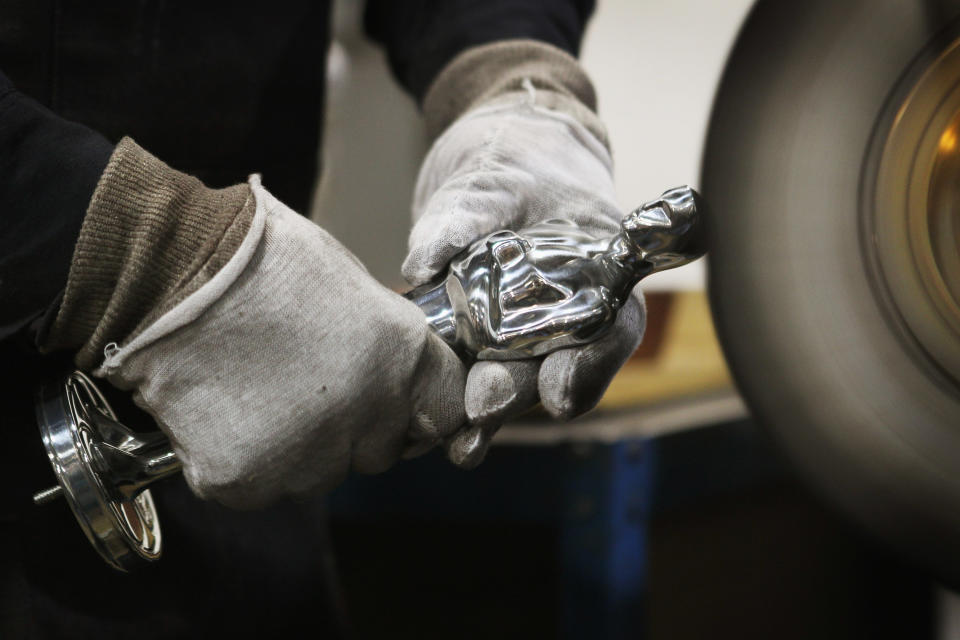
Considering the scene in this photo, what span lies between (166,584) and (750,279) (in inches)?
16.8

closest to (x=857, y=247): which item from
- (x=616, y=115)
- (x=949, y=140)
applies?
(x=949, y=140)

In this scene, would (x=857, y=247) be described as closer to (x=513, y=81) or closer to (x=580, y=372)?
(x=580, y=372)

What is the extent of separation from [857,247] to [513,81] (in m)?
0.28

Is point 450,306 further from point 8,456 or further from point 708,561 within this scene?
point 708,561

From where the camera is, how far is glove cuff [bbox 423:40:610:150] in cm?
59

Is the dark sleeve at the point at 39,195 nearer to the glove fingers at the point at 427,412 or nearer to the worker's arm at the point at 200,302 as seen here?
the worker's arm at the point at 200,302

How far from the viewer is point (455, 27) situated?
26.4 inches

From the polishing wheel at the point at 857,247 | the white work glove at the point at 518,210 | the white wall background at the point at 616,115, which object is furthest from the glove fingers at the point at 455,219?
the white wall background at the point at 616,115

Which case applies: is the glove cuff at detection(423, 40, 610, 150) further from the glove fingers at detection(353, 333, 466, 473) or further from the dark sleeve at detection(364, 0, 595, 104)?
the glove fingers at detection(353, 333, 466, 473)

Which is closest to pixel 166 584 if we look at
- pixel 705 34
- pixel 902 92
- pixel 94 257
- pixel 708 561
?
pixel 94 257

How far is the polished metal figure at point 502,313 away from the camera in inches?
16.1

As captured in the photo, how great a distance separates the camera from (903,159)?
408 millimetres

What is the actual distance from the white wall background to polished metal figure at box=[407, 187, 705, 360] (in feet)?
2.82

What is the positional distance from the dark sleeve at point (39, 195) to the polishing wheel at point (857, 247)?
0.32m
